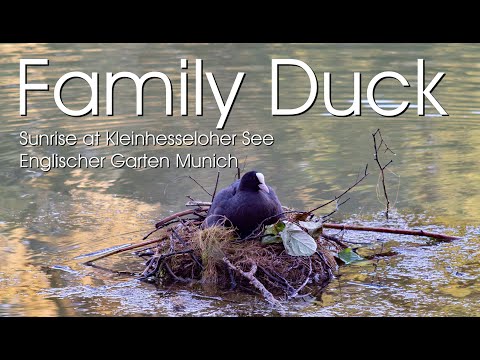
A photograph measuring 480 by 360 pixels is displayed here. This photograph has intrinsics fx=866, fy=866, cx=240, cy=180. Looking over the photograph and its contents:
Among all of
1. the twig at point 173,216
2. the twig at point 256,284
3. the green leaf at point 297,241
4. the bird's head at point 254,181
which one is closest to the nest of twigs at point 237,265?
the twig at point 256,284

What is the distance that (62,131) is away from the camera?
11.8 meters

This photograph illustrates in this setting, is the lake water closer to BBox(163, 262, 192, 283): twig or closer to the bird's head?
BBox(163, 262, 192, 283): twig

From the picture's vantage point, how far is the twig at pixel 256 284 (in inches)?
250

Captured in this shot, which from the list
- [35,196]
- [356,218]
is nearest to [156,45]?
[35,196]

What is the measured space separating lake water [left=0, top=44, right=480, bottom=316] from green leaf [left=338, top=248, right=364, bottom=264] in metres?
0.06

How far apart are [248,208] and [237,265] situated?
1.59 feet

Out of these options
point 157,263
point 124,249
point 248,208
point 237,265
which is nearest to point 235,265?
point 237,265

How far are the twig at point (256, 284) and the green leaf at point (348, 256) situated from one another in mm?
966

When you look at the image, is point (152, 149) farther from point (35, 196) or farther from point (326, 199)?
point (326, 199)

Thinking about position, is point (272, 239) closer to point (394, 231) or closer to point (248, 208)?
point (248, 208)

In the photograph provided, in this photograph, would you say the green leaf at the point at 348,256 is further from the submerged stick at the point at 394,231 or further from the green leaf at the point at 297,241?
the green leaf at the point at 297,241

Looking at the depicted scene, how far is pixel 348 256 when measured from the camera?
24.0 ft

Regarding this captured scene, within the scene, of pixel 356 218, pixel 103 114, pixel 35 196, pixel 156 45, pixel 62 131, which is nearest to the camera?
pixel 356 218

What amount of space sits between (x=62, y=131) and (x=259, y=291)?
593 cm
